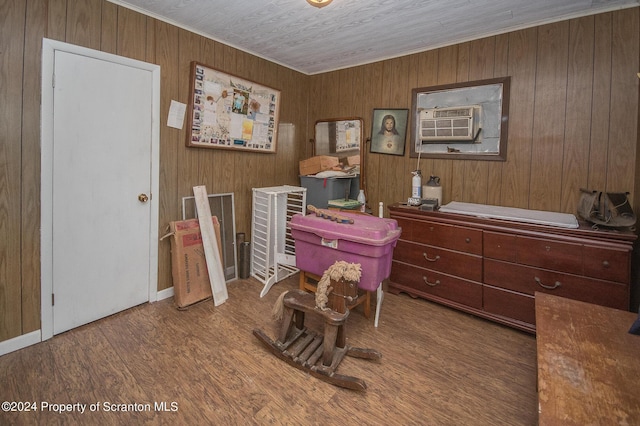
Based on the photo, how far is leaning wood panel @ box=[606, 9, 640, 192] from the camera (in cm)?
223

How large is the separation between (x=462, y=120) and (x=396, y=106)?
2.38 ft

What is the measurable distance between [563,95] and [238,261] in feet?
10.7

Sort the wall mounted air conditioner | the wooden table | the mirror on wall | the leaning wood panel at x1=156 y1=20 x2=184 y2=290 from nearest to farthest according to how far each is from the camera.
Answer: the wooden table
the leaning wood panel at x1=156 y1=20 x2=184 y2=290
the wall mounted air conditioner
the mirror on wall

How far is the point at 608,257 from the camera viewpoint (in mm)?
2025

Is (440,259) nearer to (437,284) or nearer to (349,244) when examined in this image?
(437,284)

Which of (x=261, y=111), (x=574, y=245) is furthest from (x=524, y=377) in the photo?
(x=261, y=111)

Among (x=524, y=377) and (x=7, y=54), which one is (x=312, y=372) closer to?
(x=524, y=377)

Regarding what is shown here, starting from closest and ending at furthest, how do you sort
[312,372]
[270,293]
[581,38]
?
[312,372], [581,38], [270,293]

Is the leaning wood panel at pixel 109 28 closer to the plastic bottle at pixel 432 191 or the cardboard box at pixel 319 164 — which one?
the cardboard box at pixel 319 164

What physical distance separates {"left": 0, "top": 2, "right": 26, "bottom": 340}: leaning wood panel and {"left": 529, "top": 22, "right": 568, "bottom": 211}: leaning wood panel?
3674 mm

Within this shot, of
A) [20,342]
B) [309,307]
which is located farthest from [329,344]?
[20,342]

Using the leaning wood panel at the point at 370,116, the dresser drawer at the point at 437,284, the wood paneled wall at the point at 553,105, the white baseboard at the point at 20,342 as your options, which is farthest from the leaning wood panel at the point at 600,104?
the white baseboard at the point at 20,342

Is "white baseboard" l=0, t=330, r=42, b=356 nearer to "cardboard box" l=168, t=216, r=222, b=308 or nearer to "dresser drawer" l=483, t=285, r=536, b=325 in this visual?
"cardboard box" l=168, t=216, r=222, b=308

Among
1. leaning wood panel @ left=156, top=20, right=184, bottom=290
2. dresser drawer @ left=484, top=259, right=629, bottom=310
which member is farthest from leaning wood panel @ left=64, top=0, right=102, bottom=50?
dresser drawer @ left=484, top=259, right=629, bottom=310
